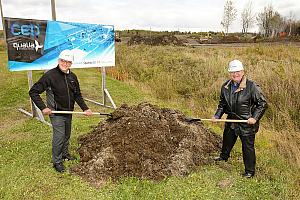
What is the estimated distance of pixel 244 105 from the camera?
4723 millimetres

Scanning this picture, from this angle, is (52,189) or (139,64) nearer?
(52,189)

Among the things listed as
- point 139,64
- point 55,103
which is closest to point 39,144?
point 55,103

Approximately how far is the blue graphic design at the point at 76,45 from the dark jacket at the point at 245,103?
426 centimetres

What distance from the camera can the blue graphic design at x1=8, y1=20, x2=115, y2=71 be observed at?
23.1ft

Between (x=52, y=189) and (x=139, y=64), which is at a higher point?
(x=139, y=64)

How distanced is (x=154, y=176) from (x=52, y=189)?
4.83 feet

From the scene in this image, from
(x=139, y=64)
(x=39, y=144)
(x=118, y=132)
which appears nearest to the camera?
(x=118, y=132)

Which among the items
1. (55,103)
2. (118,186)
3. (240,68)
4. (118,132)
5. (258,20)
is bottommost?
(118,186)

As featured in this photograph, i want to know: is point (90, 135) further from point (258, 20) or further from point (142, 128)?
point (258, 20)

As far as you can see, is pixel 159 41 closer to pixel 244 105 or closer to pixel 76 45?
pixel 76 45

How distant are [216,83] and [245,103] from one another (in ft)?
20.3

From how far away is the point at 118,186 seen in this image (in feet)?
14.8

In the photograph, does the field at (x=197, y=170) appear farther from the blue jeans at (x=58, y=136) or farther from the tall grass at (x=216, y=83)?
the blue jeans at (x=58, y=136)

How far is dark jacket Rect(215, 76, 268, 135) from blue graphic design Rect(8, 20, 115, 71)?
14.0 feet
